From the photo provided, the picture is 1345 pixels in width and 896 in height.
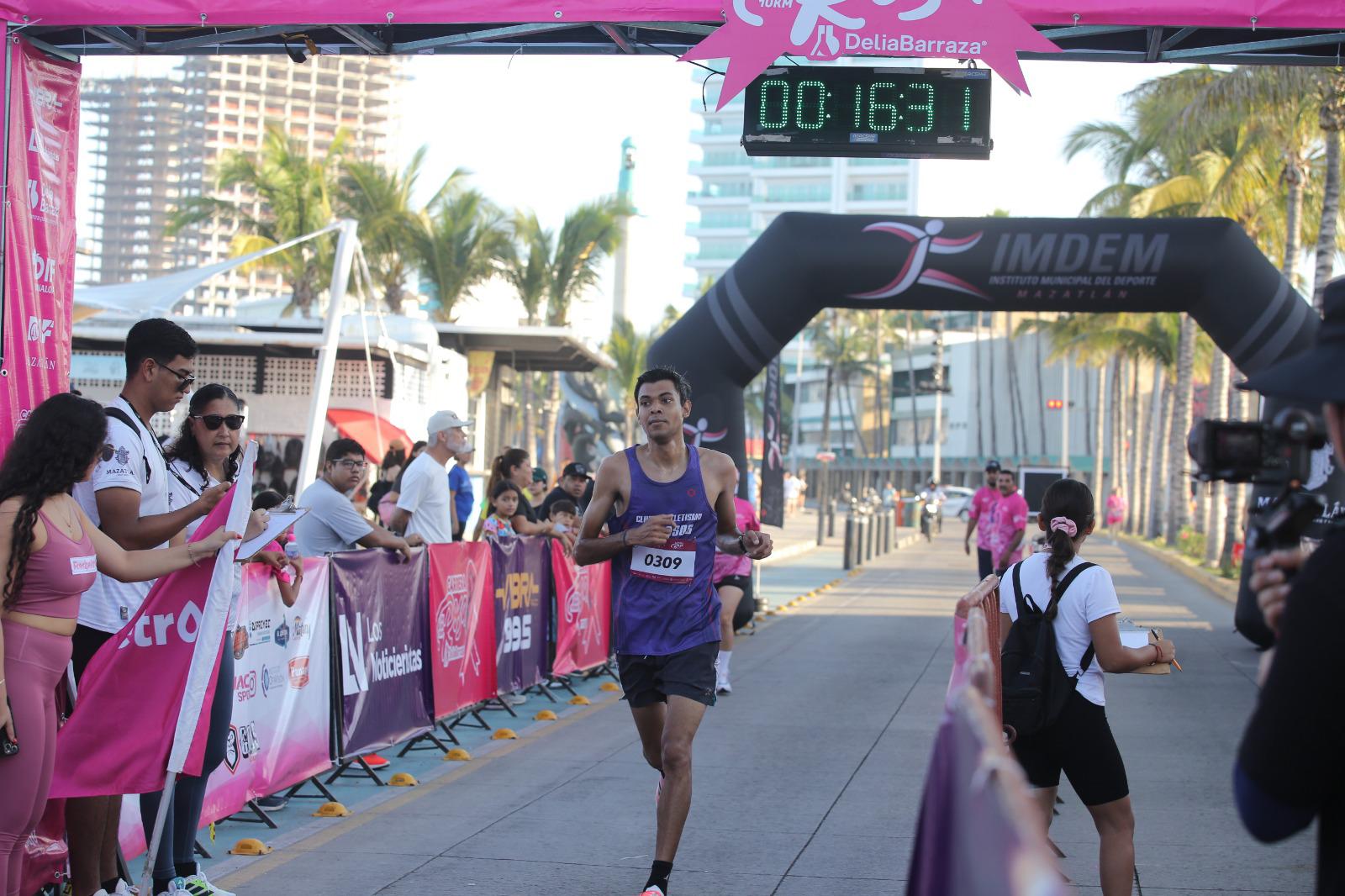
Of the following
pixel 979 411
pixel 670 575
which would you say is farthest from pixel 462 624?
pixel 979 411

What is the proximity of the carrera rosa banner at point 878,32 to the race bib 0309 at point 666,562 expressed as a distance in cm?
316

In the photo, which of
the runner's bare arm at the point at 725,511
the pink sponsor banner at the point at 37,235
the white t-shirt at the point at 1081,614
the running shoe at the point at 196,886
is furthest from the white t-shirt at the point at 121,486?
the white t-shirt at the point at 1081,614

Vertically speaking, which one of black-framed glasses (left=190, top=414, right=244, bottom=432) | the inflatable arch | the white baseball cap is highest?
the inflatable arch

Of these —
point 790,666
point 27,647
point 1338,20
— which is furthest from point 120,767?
point 790,666

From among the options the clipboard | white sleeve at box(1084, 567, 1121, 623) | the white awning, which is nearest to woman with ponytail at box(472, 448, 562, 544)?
the white awning

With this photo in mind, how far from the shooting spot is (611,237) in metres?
39.5

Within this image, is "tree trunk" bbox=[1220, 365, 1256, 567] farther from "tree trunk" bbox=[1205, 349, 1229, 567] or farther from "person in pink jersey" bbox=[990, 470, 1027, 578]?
"person in pink jersey" bbox=[990, 470, 1027, 578]

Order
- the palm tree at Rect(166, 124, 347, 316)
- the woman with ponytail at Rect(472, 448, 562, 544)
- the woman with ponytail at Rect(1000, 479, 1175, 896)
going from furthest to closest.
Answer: the palm tree at Rect(166, 124, 347, 316) → the woman with ponytail at Rect(472, 448, 562, 544) → the woman with ponytail at Rect(1000, 479, 1175, 896)

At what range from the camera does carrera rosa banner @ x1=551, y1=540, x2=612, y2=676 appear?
12156mm

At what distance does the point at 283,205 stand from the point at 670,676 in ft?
111

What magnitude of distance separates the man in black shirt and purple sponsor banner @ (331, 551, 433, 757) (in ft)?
12.6

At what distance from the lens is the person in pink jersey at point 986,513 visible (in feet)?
54.7

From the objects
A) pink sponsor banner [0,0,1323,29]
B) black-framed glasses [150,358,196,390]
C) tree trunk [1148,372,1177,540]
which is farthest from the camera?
tree trunk [1148,372,1177,540]

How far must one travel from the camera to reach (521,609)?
1123 cm
